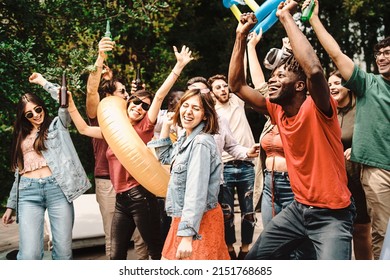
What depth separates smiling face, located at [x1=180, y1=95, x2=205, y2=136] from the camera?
11.7 ft

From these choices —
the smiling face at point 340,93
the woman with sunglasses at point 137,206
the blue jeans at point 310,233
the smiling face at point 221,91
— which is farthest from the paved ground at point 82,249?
the blue jeans at point 310,233

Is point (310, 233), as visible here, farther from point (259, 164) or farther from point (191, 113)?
point (259, 164)

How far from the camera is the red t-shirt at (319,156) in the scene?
3055 mm

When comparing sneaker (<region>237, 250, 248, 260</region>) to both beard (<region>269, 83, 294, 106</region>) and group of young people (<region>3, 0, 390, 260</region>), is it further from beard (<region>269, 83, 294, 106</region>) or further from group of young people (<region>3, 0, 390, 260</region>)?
beard (<region>269, 83, 294, 106</region>)

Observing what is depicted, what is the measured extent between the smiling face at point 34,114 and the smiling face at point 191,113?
4.21 feet

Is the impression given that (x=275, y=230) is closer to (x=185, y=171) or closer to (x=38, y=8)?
(x=185, y=171)

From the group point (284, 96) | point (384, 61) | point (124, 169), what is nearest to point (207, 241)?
point (284, 96)

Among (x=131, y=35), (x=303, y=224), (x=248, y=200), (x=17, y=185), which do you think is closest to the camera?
(x=303, y=224)

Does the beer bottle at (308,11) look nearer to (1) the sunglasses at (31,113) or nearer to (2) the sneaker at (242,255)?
(1) the sunglasses at (31,113)

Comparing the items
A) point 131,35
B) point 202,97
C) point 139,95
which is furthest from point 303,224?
point 131,35

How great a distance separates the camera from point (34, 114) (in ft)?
14.1

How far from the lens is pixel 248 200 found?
5.39 meters

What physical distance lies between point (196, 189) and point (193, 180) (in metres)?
0.06

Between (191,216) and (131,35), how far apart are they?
25.5ft
